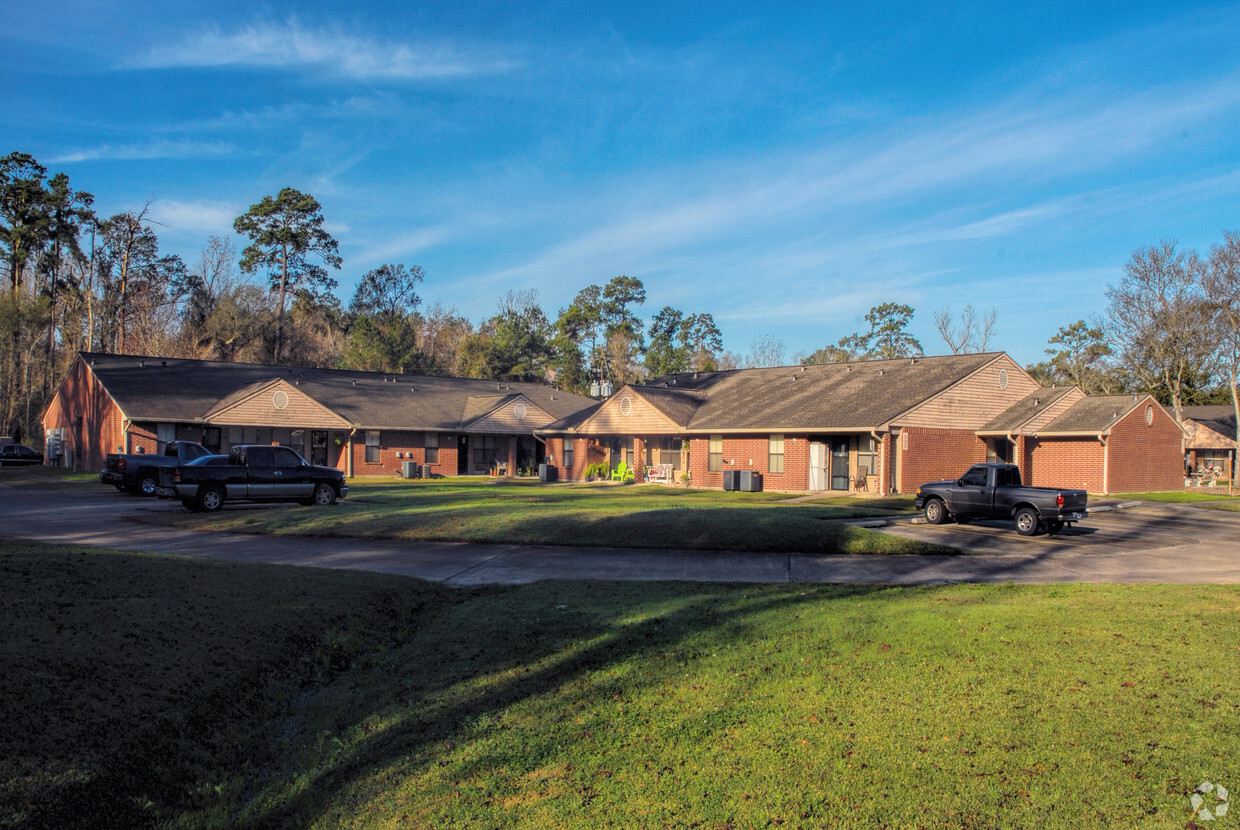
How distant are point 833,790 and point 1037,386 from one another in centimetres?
3958

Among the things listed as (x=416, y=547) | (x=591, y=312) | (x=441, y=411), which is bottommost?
(x=416, y=547)

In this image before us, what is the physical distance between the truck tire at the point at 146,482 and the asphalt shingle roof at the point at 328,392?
37.4ft

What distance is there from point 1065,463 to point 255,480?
32629mm

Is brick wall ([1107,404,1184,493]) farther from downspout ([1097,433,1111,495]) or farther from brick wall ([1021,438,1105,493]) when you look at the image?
brick wall ([1021,438,1105,493])

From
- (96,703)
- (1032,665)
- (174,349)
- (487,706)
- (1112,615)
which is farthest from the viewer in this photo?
(174,349)

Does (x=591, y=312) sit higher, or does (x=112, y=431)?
(x=591, y=312)

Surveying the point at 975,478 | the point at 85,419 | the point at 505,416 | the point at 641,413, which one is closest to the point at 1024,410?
the point at 975,478

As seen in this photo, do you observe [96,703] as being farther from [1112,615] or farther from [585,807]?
[1112,615]

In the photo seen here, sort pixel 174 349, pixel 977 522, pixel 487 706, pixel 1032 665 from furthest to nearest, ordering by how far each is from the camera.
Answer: pixel 174 349 → pixel 977 522 → pixel 1032 665 → pixel 487 706

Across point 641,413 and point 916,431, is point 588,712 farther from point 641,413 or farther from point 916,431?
point 641,413

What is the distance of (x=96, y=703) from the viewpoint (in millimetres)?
5613

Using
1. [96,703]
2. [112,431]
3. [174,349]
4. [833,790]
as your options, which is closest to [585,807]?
[833,790]

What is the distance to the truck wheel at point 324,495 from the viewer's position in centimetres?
2511

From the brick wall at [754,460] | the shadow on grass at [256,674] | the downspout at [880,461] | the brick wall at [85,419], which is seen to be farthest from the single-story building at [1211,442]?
the brick wall at [85,419]
